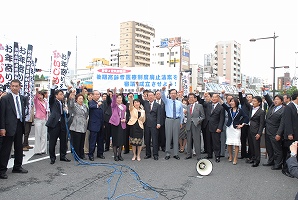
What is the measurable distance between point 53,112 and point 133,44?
308 feet

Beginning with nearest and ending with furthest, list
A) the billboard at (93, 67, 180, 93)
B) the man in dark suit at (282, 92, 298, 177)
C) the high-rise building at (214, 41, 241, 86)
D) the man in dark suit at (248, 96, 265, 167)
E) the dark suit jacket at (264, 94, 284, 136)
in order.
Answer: the man in dark suit at (282, 92, 298, 177) < the dark suit jacket at (264, 94, 284, 136) < the man in dark suit at (248, 96, 265, 167) < the billboard at (93, 67, 180, 93) < the high-rise building at (214, 41, 241, 86)

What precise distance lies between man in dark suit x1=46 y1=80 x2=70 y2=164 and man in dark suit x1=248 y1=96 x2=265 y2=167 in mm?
4785

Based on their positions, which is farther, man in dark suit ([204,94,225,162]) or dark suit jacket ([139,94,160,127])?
dark suit jacket ([139,94,160,127])

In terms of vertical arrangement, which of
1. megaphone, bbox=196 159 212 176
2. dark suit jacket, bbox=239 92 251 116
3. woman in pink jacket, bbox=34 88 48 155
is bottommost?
megaphone, bbox=196 159 212 176

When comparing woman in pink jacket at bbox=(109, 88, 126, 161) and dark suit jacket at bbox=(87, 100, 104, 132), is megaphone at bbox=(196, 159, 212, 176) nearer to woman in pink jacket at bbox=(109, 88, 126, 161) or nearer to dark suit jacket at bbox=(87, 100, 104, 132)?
woman in pink jacket at bbox=(109, 88, 126, 161)

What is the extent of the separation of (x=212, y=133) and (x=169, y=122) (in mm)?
1220

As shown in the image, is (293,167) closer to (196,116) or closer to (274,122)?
(274,122)

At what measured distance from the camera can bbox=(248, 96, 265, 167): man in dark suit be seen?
7055mm

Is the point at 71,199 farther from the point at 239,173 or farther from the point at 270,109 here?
the point at 270,109

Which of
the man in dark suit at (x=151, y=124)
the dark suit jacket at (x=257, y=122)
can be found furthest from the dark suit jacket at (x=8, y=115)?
the dark suit jacket at (x=257, y=122)

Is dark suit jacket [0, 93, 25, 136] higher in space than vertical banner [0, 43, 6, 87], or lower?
lower

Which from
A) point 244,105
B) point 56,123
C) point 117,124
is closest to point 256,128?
point 244,105

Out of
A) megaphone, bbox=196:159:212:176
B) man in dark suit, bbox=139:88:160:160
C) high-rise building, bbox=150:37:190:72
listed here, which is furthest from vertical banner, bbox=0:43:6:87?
high-rise building, bbox=150:37:190:72

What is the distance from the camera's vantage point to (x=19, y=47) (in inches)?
315
